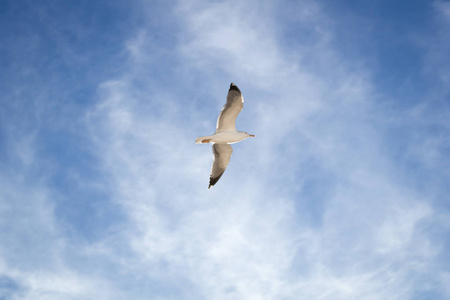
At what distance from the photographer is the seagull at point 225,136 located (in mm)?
30125

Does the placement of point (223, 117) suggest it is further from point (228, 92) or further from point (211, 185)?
point (211, 185)

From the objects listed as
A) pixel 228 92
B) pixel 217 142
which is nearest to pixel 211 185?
pixel 217 142

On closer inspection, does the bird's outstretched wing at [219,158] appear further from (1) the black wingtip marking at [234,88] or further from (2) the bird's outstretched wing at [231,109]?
(1) the black wingtip marking at [234,88]

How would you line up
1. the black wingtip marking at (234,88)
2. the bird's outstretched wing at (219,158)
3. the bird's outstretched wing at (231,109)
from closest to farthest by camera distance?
the bird's outstretched wing at (231,109) → the black wingtip marking at (234,88) → the bird's outstretched wing at (219,158)

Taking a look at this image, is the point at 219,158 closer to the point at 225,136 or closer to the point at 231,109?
the point at 225,136

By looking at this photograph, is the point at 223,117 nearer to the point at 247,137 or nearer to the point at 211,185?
the point at 247,137

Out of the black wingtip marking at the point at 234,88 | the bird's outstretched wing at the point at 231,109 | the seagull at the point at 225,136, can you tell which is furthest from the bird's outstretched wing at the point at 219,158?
the black wingtip marking at the point at 234,88

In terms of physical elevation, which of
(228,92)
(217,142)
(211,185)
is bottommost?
(211,185)

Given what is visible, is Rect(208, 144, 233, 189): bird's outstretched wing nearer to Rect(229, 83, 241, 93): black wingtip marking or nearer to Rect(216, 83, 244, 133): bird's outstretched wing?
Rect(216, 83, 244, 133): bird's outstretched wing

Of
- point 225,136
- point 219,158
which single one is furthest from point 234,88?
point 219,158

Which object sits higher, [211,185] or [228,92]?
[228,92]

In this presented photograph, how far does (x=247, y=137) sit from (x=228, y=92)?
3.43 meters

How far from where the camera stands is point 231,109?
30125mm

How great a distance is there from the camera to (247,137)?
103 feet
